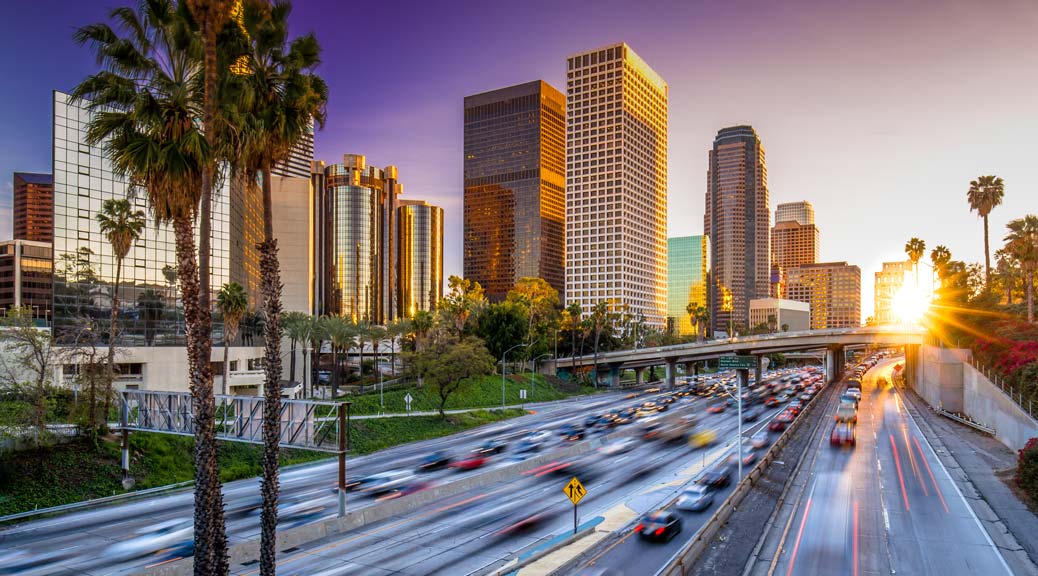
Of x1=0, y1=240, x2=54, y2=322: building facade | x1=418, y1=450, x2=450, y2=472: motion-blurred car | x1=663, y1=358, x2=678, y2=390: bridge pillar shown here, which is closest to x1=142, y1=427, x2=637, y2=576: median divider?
x1=418, y1=450, x2=450, y2=472: motion-blurred car

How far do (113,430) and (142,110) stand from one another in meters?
33.9

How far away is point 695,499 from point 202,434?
78.7 feet

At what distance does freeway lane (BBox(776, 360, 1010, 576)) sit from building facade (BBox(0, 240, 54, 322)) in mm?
106853

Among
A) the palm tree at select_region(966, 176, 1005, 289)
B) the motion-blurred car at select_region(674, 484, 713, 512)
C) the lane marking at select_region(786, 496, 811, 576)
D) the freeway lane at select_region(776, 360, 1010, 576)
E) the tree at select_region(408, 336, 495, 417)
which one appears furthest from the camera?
the palm tree at select_region(966, 176, 1005, 289)

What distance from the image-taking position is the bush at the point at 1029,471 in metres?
29.6

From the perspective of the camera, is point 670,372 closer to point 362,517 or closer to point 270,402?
point 362,517

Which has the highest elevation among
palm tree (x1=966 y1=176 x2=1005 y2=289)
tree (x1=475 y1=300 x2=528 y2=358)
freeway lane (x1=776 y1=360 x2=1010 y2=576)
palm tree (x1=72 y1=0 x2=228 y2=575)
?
palm tree (x1=966 y1=176 x2=1005 y2=289)

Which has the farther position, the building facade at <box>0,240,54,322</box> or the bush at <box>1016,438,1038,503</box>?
the building facade at <box>0,240,54,322</box>

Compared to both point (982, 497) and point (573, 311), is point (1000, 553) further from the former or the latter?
point (573, 311)

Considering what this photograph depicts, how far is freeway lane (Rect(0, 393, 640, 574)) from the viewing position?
956 inches

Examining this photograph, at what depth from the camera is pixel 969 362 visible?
Answer: 60812 millimetres

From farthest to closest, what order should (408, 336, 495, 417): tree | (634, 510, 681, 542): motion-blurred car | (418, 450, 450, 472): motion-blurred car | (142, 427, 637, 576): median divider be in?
(408, 336, 495, 417): tree, (418, 450, 450, 472): motion-blurred car, (634, 510, 681, 542): motion-blurred car, (142, 427, 637, 576): median divider

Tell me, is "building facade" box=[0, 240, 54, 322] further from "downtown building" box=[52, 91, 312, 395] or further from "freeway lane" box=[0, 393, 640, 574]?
"freeway lane" box=[0, 393, 640, 574]

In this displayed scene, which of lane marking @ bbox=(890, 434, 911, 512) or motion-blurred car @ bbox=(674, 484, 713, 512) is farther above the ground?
motion-blurred car @ bbox=(674, 484, 713, 512)
